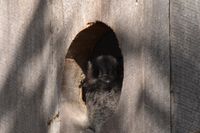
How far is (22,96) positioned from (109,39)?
1.51ft

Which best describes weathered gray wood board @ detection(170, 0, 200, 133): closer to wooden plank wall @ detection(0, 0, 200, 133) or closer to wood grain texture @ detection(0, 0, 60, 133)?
wooden plank wall @ detection(0, 0, 200, 133)

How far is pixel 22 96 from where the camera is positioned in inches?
156

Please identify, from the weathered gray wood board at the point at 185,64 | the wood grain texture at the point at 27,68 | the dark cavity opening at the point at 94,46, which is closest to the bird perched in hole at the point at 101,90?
the dark cavity opening at the point at 94,46

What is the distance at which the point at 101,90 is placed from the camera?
12.0 ft

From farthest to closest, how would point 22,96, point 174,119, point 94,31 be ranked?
point 22,96, point 94,31, point 174,119

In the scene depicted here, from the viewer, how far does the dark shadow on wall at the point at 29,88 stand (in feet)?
12.5

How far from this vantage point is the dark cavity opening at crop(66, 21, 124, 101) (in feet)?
12.0

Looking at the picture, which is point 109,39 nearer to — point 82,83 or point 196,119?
point 82,83

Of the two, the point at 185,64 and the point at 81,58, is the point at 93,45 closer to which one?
the point at 81,58

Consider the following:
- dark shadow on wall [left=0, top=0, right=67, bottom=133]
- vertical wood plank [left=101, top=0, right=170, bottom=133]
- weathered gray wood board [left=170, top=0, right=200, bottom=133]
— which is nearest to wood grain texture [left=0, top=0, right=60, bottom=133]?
Result: dark shadow on wall [left=0, top=0, right=67, bottom=133]

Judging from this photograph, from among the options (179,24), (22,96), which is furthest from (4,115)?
(179,24)

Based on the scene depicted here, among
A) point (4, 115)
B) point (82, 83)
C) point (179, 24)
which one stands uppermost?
point (179, 24)

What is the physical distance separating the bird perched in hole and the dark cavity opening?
1.1 inches

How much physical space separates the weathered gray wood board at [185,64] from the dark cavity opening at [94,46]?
1.42 feet
